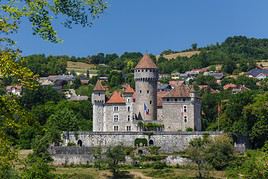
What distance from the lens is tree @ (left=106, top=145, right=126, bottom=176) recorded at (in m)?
67.1

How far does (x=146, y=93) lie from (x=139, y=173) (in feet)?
43.1

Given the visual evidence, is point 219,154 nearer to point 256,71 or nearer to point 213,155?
point 213,155

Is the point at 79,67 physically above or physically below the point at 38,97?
above

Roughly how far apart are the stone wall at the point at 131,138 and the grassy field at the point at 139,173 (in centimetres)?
576

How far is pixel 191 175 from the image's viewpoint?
64.9 meters

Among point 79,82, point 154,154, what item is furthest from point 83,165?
point 79,82

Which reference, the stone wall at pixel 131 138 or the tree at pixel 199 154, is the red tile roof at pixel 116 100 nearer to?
the stone wall at pixel 131 138

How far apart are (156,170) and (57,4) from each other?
181ft

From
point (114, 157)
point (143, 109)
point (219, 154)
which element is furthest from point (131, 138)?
point (219, 154)

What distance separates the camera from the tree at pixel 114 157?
6712 centimetres

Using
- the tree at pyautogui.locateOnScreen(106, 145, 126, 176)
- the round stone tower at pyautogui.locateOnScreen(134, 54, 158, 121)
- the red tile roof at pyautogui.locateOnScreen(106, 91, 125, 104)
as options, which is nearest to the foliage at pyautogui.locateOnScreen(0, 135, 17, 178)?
the tree at pyautogui.locateOnScreen(106, 145, 126, 176)

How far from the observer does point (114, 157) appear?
67500 mm

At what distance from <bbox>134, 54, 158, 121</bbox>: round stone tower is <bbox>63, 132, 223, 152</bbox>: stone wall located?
11.0 ft

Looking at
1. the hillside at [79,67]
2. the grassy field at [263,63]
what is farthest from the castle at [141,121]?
the grassy field at [263,63]
